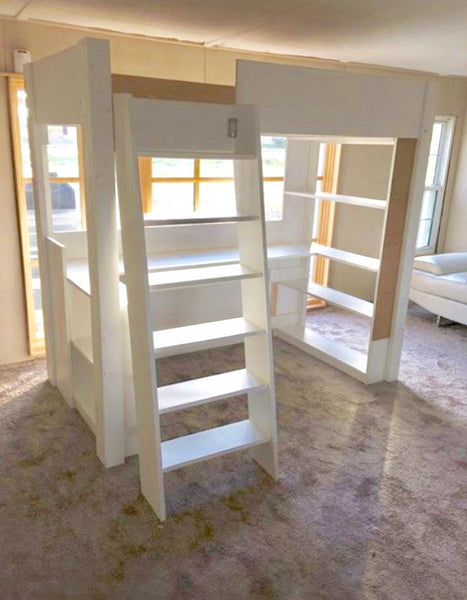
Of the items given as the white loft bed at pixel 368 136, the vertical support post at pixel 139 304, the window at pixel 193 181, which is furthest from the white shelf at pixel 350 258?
the vertical support post at pixel 139 304

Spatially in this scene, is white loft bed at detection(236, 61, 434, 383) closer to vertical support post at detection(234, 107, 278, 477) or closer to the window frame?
vertical support post at detection(234, 107, 278, 477)

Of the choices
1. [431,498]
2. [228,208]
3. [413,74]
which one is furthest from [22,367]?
[413,74]

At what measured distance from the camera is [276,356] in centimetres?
396

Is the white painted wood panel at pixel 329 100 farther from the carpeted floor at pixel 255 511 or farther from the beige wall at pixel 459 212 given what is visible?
the beige wall at pixel 459 212

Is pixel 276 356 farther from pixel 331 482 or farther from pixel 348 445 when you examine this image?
pixel 331 482

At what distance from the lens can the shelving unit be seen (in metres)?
2.05

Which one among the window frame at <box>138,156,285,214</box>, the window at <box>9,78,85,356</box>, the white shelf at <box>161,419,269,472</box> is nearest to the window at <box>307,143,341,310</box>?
the window frame at <box>138,156,285,214</box>

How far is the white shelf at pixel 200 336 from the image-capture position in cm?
218

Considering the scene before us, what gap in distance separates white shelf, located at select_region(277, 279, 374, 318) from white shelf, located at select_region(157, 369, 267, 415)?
4.58 ft

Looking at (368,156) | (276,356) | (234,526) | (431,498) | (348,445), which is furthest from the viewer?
(368,156)

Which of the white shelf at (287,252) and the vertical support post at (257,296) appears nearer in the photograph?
the vertical support post at (257,296)

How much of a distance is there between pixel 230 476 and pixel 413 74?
4.12m

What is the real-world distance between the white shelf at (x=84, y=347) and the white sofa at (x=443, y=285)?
10.4 feet

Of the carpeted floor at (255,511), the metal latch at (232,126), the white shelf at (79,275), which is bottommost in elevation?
the carpeted floor at (255,511)
